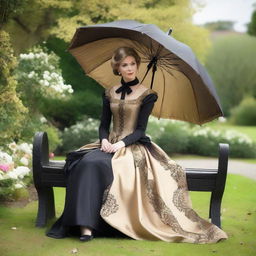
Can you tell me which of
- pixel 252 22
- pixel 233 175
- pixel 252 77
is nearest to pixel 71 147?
pixel 233 175

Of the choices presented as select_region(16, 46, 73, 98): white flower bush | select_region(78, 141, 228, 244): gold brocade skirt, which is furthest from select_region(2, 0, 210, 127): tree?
select_region(78, 141, 228, 244): gold brocade skirt

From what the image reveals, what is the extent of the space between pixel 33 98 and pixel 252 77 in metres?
18.8

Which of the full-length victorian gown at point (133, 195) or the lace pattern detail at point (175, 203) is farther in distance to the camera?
the lace pattern detail at point (175, 203)

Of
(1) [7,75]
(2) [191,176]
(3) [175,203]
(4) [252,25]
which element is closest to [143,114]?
(2) [191,176]

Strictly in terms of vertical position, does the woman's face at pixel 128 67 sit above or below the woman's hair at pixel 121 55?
below

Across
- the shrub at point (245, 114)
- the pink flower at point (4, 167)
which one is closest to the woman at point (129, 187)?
A: the pink flower at point (4, 167)

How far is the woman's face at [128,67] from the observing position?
4.74 metres

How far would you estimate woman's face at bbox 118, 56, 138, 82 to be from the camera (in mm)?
4738

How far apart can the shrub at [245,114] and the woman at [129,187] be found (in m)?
18.3

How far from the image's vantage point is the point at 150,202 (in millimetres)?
4504

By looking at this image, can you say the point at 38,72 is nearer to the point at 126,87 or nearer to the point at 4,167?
the point at 4,167

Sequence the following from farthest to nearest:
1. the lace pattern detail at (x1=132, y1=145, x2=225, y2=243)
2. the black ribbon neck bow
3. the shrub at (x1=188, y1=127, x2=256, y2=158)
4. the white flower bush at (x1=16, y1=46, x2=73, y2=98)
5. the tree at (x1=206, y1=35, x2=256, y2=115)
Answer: the tree at (x1=206, y1=35, x2=256, y2=115), the shrub at (x1=188, y1=127, x2=256, y2=158), the white flower bush at (x1=16, y1=46, x2=73, y2=98), the black ribbon neck bow, the lace pattern detail at (x1=132, y1=145, x2=225, y2=243)

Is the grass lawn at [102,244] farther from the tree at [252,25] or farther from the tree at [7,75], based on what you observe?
the tree at [252,25]

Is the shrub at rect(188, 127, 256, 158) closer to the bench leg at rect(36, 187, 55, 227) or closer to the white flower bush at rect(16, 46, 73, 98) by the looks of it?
the white flower bush at rect(16, 46, 73, 98)
